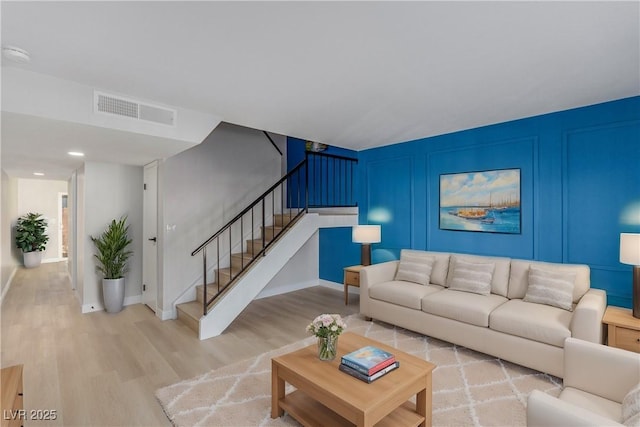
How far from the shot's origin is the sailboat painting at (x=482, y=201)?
3750 millimetres

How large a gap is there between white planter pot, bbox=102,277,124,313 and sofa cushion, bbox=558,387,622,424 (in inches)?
193

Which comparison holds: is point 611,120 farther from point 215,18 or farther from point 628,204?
point 215,18

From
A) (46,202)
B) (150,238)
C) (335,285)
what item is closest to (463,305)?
(335,285)

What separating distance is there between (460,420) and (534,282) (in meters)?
1.68

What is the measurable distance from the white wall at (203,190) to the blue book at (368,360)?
3.13 m

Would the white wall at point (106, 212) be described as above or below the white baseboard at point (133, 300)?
above

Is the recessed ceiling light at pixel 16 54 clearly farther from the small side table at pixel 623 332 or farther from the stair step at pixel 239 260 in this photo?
the small side table at pixel 623 332

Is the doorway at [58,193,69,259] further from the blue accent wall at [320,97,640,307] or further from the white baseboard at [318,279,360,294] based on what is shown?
the blue accent wall at [320,97,640,307]

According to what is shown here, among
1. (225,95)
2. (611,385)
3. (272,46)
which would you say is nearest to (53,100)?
(225,95)

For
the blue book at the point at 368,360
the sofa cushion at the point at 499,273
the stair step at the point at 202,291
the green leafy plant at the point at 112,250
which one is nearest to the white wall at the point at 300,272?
the stair step at the point at 202,291

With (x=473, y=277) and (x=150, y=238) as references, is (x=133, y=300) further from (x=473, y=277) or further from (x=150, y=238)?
(x=473, y=277)

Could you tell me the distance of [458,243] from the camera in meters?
4.23

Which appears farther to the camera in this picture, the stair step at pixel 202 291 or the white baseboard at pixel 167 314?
the stair step at pixel 202 291

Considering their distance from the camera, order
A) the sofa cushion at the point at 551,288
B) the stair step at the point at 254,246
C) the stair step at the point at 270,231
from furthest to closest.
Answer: the stair step at the point at 270,231 < the stair step at the point at 254,246 < the sofa cushion at the point at 551,288
